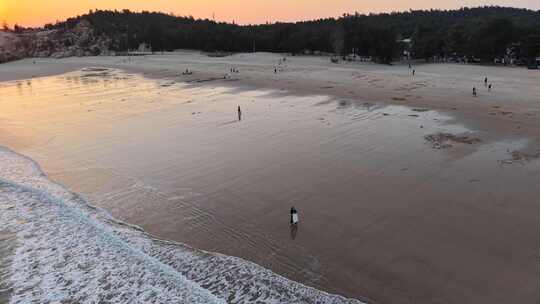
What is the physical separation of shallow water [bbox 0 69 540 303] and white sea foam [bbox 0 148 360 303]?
62 centimetres

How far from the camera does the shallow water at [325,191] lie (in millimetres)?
10586

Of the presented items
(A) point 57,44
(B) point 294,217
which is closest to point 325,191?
(B) point 294,217

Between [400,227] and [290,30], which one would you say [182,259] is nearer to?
[400,227]

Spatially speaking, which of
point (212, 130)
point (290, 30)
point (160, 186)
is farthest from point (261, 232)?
point (290, 30)

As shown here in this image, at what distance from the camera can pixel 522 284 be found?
9.71 metres

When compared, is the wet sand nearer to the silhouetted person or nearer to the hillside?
the silhouetted person

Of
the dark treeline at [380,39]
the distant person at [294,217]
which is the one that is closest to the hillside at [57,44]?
the dark treeline at [380,39]

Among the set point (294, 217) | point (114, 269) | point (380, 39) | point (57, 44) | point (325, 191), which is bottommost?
point (114, 269)

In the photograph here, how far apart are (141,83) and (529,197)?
50.3 metres

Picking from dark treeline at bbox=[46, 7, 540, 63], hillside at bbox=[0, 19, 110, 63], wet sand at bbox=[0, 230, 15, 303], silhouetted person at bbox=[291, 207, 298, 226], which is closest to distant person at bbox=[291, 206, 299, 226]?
silhouetted person at bbox=[291, 207, 298, 226]

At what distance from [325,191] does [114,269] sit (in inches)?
321

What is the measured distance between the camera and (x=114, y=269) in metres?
11.2

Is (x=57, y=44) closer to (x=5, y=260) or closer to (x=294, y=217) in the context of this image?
(x=5, y=260)

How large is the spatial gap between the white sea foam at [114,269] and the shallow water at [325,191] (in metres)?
0.62
